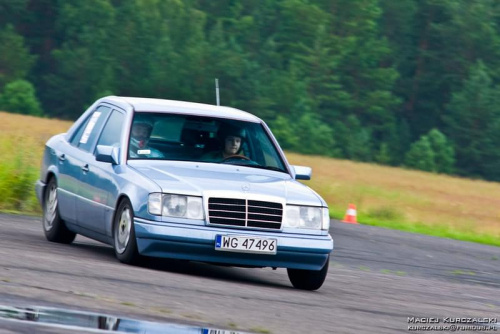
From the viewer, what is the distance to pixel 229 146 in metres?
10.5

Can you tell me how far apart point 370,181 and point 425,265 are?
43228mm

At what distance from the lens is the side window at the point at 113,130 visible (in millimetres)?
10523

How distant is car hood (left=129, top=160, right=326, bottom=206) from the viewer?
9352 mm

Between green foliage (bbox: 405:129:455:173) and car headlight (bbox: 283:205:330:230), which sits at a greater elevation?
car headlight (bbox: 283:205:330:230)

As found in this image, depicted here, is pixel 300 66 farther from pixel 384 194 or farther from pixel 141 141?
pixel 141 141

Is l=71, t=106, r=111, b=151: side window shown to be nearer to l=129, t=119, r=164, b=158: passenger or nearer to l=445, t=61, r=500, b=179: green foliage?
l=129, t=119, r=164, b=158: passenger

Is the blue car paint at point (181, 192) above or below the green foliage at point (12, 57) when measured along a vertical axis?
above

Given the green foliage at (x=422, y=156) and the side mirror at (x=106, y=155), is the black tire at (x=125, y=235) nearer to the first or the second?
the side mirror at (x=106, y=155)

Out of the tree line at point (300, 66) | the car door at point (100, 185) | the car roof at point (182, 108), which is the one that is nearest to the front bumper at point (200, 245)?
the car door at point (100, 185)

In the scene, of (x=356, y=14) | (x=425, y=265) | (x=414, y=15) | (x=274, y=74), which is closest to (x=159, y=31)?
(x=274, y=74)

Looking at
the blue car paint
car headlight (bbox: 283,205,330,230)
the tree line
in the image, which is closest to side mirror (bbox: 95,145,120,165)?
the blue car paint

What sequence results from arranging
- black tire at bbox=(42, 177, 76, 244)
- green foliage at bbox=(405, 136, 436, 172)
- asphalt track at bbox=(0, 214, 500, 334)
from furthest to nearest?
→ green foliage at bbox=(405, 136, 436, 172) < black tire at bbox=(42, 177, 76, 244) < asphalt track at bbox=(0, 214, 500, 334)

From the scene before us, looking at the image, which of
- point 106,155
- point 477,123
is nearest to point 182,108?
point 106,155

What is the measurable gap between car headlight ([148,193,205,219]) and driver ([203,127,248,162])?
3.65 feet
